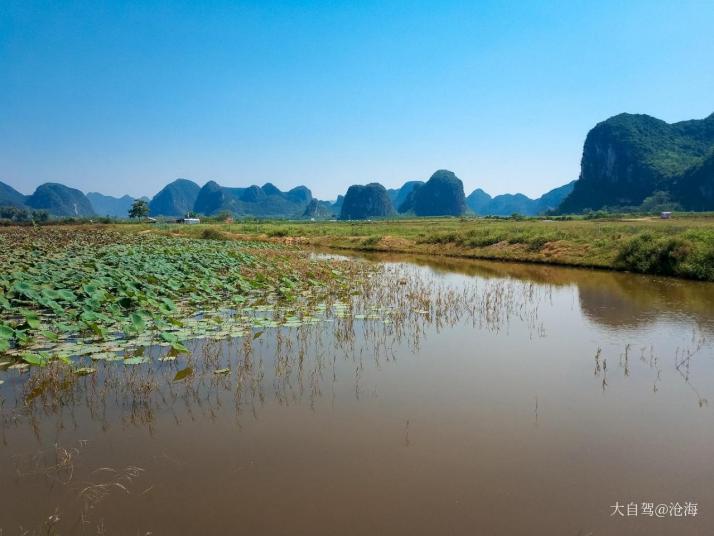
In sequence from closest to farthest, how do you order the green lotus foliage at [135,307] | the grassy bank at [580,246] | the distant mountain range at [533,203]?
the green lotus foliage at [135,307] → the grassy bank at [580,246] → the distant mountain range at [533,203]

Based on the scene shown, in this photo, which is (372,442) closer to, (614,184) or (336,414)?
(336,414)

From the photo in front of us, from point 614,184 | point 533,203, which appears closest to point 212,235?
point 614,184

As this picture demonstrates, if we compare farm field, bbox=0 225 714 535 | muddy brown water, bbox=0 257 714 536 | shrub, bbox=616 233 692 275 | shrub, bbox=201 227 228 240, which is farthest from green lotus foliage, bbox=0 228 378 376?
shrub, bbox=201 227 228 240

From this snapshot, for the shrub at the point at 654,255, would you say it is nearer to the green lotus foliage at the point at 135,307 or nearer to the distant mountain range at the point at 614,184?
the green lotus foliage at the point at 135,307

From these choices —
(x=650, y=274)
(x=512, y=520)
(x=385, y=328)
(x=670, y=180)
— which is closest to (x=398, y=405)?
(x=512, y=520)

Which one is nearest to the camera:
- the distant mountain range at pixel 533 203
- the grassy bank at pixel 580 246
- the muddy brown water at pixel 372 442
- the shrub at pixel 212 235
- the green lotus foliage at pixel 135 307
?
the muddy brown water at pixel 372 442

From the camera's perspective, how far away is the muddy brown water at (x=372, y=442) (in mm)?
2895

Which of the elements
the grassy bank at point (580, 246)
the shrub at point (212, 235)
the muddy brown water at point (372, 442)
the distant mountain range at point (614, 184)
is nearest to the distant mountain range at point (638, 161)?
the distant mountain range at point (614, 184)

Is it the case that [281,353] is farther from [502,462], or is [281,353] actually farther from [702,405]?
[702,405]

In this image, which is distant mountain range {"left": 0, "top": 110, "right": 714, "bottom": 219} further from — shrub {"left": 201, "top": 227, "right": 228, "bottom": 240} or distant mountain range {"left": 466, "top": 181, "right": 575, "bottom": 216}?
shrub {"left": 201, "top": 227, "right": 228, "bottom": 240}

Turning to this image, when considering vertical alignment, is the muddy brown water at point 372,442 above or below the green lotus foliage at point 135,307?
below

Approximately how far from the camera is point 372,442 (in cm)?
383

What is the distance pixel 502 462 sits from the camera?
354cm

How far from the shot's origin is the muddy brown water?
2.89 m
